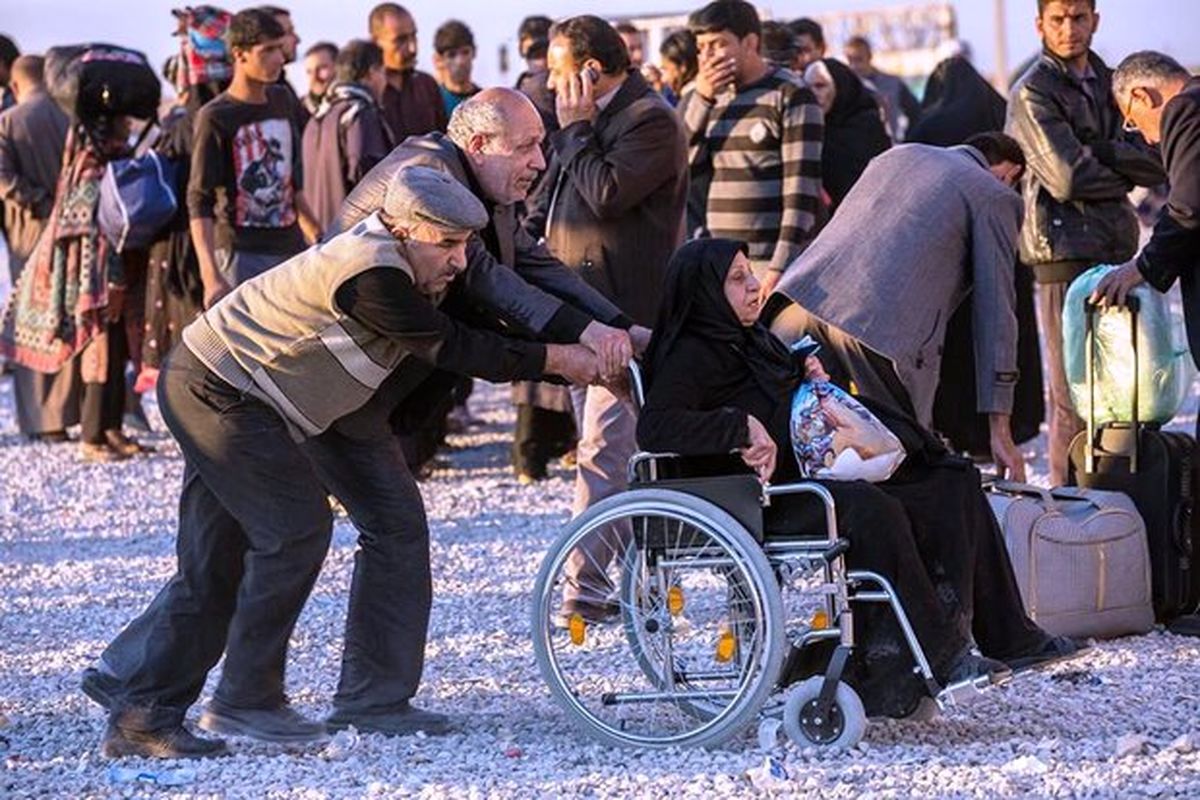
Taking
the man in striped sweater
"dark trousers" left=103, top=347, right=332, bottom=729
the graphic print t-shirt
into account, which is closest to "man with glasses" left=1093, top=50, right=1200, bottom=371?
the man in striped sweater

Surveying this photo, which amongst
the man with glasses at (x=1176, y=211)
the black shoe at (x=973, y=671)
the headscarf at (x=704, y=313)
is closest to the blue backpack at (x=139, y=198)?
the man with glasses at (x=1176, y=211)

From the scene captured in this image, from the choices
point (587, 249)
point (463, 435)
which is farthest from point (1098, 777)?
point (463, 435)

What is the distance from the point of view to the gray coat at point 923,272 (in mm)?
7871

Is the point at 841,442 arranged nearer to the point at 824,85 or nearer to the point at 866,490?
the point at 866,490

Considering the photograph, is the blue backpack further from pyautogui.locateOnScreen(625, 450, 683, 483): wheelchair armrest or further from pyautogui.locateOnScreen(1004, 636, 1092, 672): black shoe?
pyautogui.locateOnScreen(1004, 636, 1092, 672): black shoe

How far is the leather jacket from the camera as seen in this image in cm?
974

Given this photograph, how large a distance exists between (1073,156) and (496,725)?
3842 millimetres

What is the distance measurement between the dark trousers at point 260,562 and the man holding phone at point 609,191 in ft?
5.00

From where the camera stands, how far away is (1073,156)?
971 cm

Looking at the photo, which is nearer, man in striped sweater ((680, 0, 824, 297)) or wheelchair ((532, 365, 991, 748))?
wheelchair ((532, 365, 991, 748))

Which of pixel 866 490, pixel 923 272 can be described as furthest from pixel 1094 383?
pixel 866 490

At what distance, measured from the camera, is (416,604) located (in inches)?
271

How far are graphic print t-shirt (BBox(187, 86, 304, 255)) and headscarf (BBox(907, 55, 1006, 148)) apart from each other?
2.83 meters

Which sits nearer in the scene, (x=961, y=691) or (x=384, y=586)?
(x=961, y=691)
